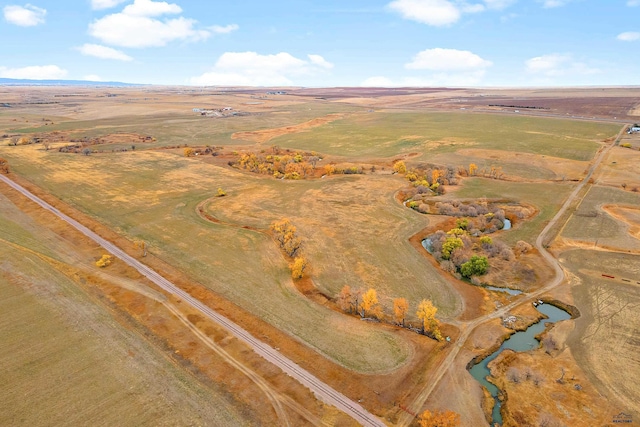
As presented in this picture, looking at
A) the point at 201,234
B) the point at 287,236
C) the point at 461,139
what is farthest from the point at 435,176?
the point at 201,234

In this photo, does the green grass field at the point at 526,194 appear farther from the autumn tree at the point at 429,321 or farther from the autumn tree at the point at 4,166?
the autumn tree at the point at 4,166

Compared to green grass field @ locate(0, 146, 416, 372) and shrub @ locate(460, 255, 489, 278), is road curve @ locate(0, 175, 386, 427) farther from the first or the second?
shrub @ locate(460, 255, 489, 278)

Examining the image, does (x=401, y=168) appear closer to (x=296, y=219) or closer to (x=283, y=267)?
(x=296, y=219)

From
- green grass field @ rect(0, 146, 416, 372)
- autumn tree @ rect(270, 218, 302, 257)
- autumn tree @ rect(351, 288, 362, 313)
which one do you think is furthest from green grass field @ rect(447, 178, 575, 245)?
autumn tree @ rect(270, 218, 302, 257)

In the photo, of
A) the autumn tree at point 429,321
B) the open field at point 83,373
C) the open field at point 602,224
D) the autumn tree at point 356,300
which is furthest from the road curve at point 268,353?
the open field at point 602,224

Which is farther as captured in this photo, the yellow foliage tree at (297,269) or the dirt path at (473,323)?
the yellow foliage tree at (297,269)

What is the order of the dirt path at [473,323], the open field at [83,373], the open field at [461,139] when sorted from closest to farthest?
the open field at [83,373] < the dirt path at [473,323] < the open field at [461,139]

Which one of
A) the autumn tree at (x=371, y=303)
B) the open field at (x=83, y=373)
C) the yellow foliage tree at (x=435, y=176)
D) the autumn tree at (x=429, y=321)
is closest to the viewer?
the open field at (x=83, y=373)

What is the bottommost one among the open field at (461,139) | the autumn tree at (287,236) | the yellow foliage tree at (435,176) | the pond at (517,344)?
the pond at (517,344)
